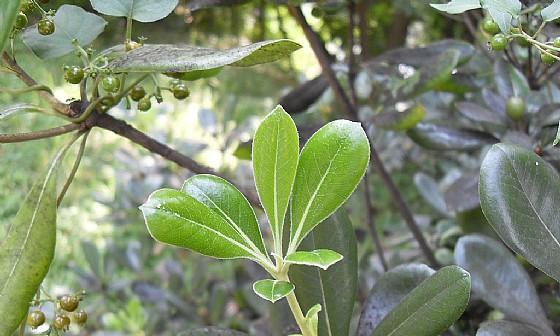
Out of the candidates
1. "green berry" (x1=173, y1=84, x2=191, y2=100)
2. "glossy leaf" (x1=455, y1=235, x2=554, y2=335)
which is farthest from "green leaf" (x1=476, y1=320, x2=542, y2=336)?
"green berry" (x1=173, y1=84, x2=191, y2=100)

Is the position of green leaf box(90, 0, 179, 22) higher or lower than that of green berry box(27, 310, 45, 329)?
higher

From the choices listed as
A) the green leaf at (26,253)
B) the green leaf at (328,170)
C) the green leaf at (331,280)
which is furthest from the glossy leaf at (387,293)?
the green leaf at (26,253)

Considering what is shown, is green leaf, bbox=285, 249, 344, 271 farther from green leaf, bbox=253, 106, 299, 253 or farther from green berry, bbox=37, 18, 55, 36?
green berry, bbox=37, 18, 55, 36

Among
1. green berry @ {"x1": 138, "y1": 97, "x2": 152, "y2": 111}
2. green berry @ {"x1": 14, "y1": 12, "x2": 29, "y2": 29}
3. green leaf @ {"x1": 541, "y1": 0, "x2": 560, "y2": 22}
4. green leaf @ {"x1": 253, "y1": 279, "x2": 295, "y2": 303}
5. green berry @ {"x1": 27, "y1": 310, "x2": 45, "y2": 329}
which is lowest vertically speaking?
green berry @ {"x1": 27, "y1": 310, "x2": 45, "y2": 329}

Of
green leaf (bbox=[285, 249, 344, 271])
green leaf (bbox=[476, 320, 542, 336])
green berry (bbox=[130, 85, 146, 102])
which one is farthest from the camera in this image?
green berry (bbox=[130, 85, 146, 102])

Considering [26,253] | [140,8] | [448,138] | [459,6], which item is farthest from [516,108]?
[26,253]

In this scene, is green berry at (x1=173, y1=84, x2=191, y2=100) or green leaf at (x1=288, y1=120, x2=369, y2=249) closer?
green leaf at (x1=288, y1=120, x2=369, y2=249)

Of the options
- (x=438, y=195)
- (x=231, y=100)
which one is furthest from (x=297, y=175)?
(x=231, y=100)
